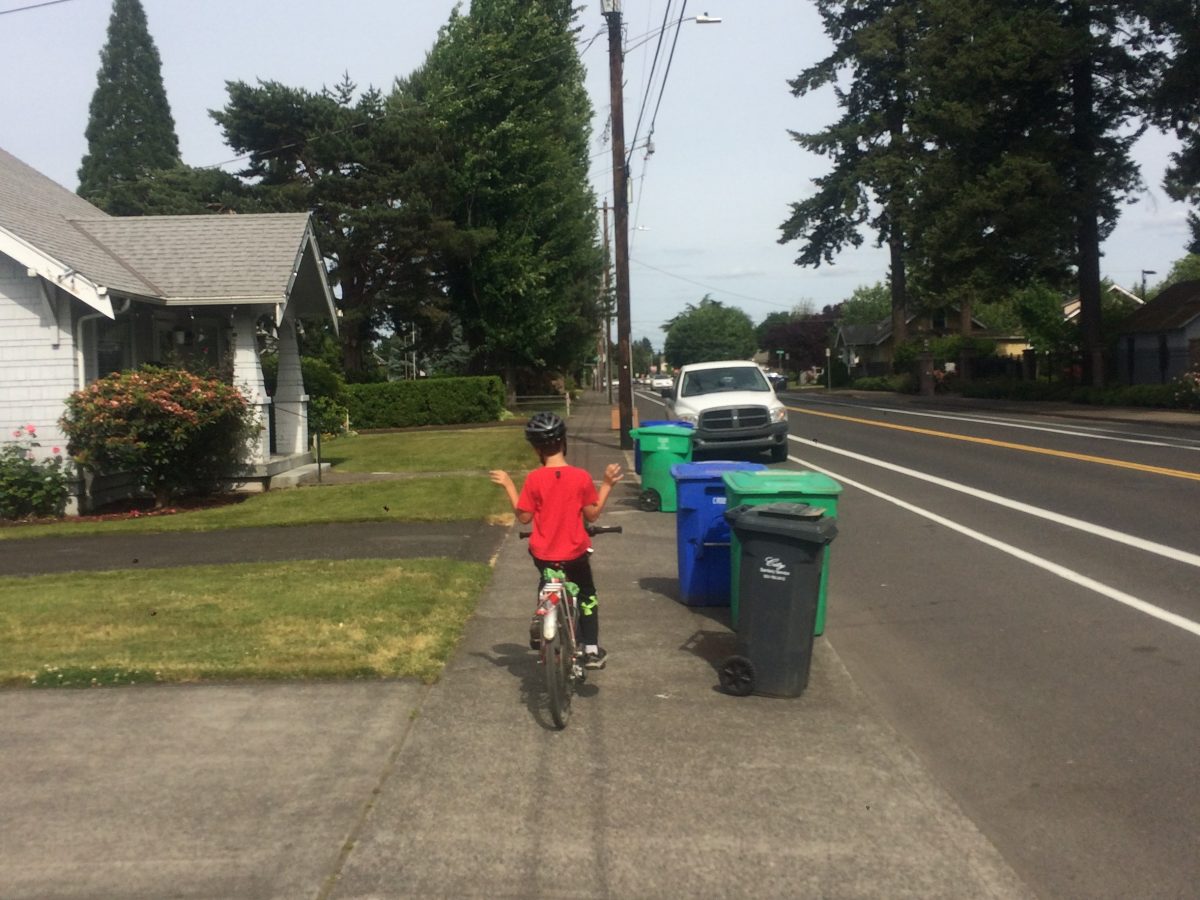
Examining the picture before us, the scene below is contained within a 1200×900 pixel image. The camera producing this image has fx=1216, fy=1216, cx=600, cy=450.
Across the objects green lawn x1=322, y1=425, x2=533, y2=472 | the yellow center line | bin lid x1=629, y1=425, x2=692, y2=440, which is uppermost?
bin lid x1=629, y1=425, x2=692, y2=440

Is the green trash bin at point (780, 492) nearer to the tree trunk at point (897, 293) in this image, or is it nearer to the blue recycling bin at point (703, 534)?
the blue recycling bin at point (703, 534)

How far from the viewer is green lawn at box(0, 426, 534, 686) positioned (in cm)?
734

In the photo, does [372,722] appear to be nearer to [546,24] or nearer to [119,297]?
[119,297]

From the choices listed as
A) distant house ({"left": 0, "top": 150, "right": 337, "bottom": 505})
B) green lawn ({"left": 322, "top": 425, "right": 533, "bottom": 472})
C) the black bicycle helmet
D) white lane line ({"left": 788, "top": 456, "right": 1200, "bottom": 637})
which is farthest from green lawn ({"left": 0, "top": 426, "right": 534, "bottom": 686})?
green lawn ({"left": 322, "top": 425, "right": 533, "bottom": 472})

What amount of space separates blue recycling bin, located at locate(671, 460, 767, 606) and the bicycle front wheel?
288 centimetres

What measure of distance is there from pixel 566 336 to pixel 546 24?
12914 mm

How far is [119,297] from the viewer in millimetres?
15555

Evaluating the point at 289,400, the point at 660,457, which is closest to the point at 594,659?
the point at 660,457

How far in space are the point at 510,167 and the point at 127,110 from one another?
1344 inches

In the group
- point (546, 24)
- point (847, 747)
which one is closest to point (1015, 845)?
point (847, 747)

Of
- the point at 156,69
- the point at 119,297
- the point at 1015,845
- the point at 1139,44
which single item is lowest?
the point at 1015,845

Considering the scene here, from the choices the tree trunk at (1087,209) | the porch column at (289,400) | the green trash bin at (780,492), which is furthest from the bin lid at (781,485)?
the tree trunk at (1087,209)

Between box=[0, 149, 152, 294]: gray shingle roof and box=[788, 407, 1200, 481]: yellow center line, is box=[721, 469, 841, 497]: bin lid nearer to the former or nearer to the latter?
box=[0, 149, 152, 294]: gray shingle roof

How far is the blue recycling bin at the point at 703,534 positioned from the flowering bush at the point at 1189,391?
92.6 feet
